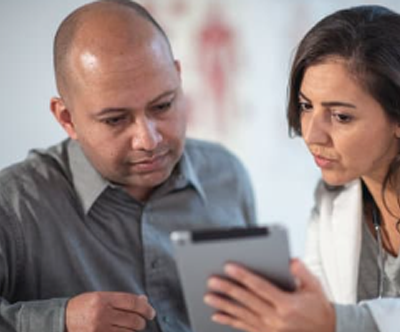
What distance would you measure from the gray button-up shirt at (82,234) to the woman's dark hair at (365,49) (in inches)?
16.5

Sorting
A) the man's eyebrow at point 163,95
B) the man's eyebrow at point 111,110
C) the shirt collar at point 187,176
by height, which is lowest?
the shirt collar at point 187,176

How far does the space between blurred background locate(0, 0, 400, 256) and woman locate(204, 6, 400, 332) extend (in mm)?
849

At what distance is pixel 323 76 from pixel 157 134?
345 millimetres

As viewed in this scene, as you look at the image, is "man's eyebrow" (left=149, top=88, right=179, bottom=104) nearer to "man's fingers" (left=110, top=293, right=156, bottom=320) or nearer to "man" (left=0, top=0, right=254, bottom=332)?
"man" (left=0, top=0, right=254, bottom=332)

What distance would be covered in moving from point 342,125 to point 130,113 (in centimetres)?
41

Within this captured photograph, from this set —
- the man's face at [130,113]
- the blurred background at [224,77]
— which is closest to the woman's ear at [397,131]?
the man's face at [130,113]

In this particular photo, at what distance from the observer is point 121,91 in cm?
122

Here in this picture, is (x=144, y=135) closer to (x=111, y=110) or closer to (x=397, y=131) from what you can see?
(x=111, y=110)

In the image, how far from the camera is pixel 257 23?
228cm

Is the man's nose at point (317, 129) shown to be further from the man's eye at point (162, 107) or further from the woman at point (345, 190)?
the man's eye at point (162, 107)

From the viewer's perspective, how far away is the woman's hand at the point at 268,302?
895mm

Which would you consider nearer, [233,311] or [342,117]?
[233,311]

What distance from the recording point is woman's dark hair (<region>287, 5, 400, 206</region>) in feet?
3.89

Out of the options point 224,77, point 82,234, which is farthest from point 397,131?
point 224,77
